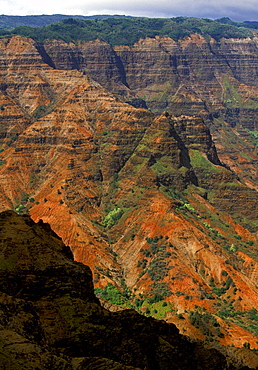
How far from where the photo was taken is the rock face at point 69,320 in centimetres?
4372

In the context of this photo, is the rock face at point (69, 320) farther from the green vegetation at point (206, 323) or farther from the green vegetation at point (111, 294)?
the green vegetation at point (111, 294)

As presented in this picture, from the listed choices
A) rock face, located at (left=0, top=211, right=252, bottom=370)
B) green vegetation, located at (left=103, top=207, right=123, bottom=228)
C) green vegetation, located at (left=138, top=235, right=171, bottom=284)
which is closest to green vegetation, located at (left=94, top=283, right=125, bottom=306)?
green vegetation, located at (left=138, top=235, right=171, bottom=284)

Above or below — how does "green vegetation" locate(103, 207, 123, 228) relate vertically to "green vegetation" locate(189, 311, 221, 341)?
below

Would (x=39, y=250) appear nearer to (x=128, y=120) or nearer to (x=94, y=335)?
(x=94, y=335)

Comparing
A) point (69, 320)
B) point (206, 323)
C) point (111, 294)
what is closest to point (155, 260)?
point (111, 294)

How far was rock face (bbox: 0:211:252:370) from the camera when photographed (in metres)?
43.7

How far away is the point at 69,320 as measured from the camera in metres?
49.9

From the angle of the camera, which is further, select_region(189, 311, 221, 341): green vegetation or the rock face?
select_region(189, 311, 221, 341): green vegetation

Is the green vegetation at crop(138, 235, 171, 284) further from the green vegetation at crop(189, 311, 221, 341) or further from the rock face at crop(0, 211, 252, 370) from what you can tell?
the rock face at crop(0, 211, 252, 370)

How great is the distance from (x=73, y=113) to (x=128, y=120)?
65.5 feet

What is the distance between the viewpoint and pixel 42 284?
52906 mm

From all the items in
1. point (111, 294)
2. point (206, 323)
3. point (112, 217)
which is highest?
point (206, 323)

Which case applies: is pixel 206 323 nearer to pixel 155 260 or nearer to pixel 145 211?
pixel 155 260

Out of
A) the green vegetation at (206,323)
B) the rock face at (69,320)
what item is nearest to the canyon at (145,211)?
the green vegetation at (206,323)
